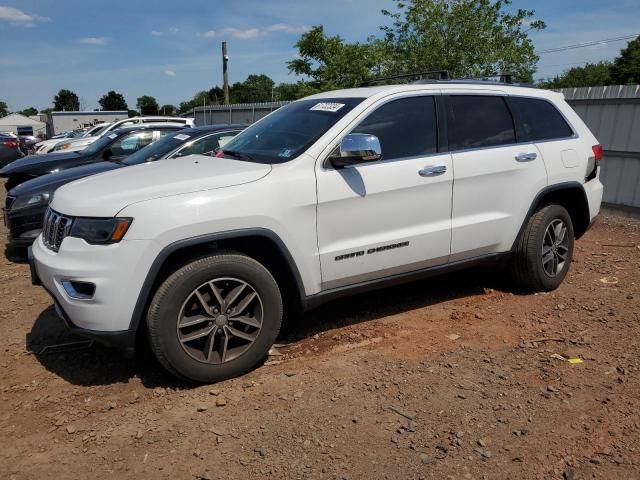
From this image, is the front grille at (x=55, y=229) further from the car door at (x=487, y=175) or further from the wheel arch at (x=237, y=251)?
the car door at (x=487, y=175)

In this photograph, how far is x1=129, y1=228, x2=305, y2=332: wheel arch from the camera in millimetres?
3160

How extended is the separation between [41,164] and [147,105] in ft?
296

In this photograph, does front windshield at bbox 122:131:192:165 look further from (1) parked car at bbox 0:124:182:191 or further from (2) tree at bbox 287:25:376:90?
(2) tree at bbox 287:25:376:90

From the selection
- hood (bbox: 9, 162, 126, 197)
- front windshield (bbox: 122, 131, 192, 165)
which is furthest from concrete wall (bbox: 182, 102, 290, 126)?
hood (bbox: 9, 162, 126, 197)

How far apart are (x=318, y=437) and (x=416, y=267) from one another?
170 cm

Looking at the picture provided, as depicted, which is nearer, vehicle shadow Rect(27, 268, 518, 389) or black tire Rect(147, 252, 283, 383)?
black tire Rect(147, 252, 283, 383)

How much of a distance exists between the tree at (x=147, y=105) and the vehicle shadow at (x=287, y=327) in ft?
272

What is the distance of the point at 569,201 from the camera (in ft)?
17.1

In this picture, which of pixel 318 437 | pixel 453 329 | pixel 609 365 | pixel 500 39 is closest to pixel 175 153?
pixel 453 329

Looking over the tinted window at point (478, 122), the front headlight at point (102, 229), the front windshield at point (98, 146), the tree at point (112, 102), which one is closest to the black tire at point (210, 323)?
the front headlight at point (102, 229)

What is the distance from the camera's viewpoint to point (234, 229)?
3.34 meters

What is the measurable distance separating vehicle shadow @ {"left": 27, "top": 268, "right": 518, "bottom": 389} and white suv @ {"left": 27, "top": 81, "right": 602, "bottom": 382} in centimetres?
42

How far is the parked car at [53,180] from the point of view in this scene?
19.8 feet

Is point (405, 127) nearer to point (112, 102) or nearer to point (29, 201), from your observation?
point (29, 201)
